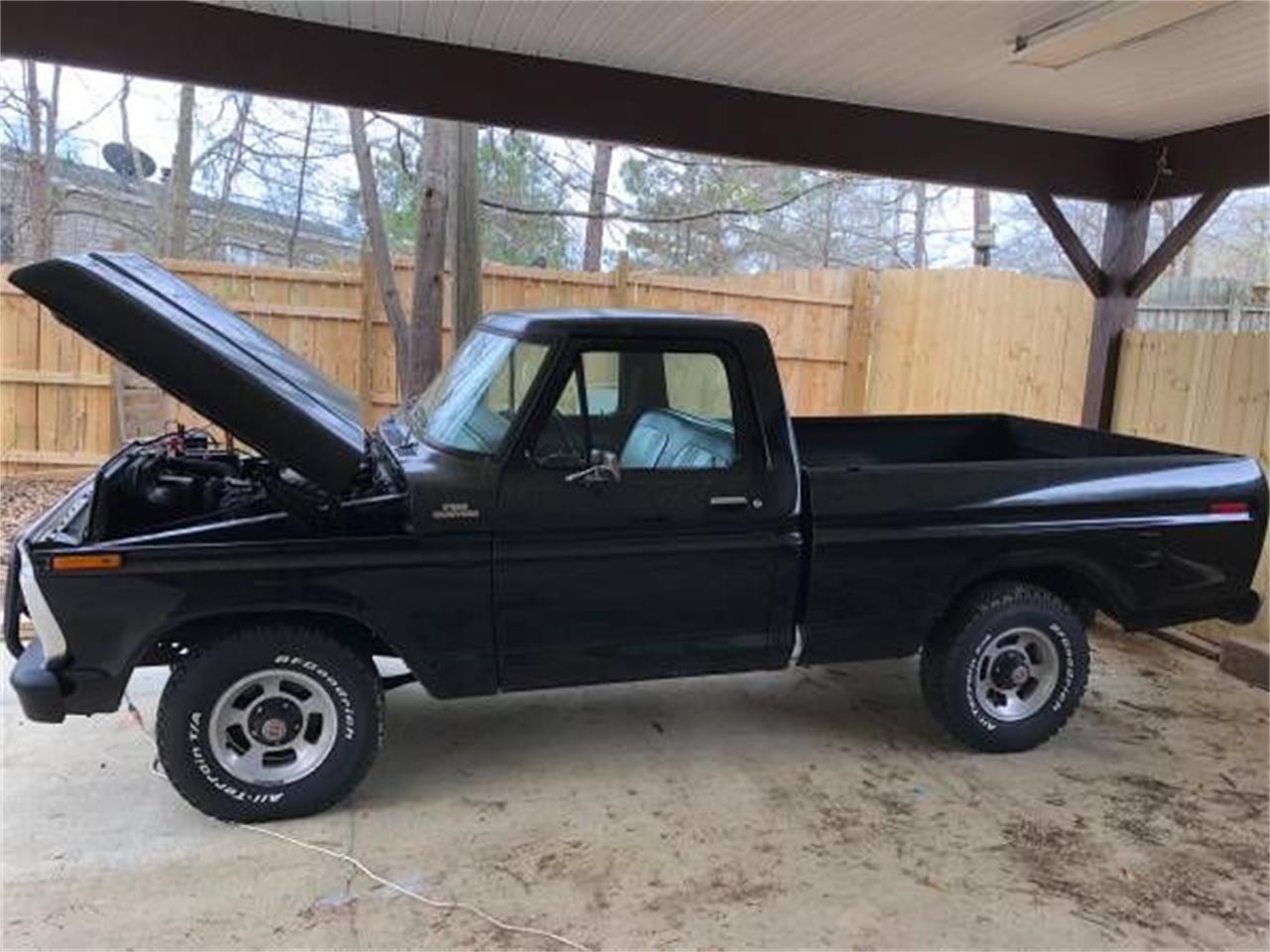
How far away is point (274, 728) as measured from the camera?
3.57 meters

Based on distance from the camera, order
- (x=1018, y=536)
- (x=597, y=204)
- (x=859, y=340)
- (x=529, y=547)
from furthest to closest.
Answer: (x=597, y=204) → (x=859, y=340) → (x=1018, y=536) → (x=529, y=547)

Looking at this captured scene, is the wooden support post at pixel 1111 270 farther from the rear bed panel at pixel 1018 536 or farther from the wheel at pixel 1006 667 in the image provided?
the wheel at pixel 1006 667

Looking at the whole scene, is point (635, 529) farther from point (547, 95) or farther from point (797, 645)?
point (547, 95)

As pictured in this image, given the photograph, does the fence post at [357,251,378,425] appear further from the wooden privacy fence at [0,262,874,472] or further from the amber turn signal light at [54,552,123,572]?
the amber turn signal light at [54,552,123,572]

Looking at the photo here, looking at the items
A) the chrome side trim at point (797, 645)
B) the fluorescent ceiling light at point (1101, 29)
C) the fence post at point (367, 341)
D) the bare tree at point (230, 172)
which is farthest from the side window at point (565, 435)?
the bare tree at point (230, 172)

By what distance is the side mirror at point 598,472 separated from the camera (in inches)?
148

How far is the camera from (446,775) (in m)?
4.04

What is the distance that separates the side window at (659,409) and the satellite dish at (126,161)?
13.3m

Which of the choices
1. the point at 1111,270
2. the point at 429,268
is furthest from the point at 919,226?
the point at 429,268

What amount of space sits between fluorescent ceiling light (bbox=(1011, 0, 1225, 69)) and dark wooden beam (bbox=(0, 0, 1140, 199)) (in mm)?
1220

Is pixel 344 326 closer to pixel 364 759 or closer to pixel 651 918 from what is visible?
pixel 364 759

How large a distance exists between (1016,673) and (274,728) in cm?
302

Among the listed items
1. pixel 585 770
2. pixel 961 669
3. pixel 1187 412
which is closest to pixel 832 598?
pixel 961 669

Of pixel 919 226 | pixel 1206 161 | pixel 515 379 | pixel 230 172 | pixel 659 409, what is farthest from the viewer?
pixel 919 226
